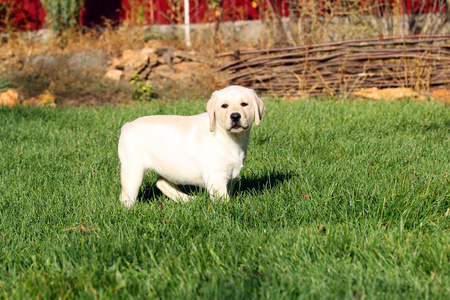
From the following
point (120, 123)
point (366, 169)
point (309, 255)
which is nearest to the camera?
point (309, 255)

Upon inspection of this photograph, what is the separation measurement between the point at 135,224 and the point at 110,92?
6843 millimetres

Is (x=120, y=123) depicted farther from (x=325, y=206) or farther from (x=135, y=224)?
(x=325, y=206)

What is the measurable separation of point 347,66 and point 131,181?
5977 mm

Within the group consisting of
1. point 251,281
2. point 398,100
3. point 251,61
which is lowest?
point 251,281

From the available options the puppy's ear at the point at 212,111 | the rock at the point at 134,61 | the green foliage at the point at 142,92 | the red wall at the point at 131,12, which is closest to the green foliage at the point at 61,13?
the red wall at the point at 131,12

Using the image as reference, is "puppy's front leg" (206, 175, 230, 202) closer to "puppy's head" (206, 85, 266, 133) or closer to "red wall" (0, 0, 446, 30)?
"puppy's head" (206, 85, 266, 133)

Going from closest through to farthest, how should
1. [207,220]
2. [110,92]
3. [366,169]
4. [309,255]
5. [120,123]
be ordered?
[309,255], [207,220], [366,169], [120,123], [110,92]

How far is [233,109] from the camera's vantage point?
309cm

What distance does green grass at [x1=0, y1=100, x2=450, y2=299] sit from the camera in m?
2.10

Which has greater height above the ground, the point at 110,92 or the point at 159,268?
the point at 110,92

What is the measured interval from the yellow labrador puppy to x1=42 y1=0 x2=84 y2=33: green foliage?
10.3 meters

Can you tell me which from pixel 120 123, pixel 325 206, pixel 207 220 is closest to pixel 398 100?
pixel 120 123

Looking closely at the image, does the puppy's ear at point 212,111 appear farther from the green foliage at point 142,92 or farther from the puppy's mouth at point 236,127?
the green foliage at point 142,92

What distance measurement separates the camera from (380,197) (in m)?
2.99
